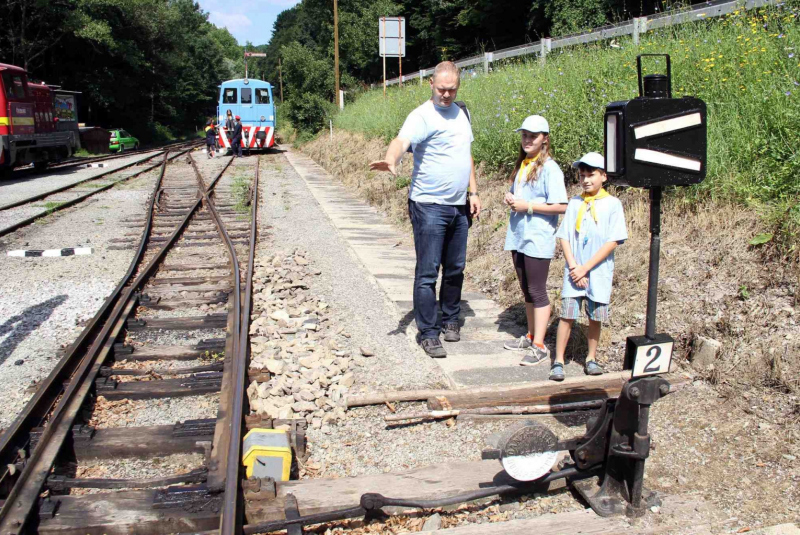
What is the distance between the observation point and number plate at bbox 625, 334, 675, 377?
9.09 feet

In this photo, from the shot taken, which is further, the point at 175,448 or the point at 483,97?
the point at 483,97

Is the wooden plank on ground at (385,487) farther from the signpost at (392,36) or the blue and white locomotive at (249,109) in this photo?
the blue and white locomotive at (249,109)

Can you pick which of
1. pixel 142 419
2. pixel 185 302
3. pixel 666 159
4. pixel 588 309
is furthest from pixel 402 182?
pixel 666 159

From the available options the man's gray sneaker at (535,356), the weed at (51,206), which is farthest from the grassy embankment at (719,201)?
the weed at (51,206)

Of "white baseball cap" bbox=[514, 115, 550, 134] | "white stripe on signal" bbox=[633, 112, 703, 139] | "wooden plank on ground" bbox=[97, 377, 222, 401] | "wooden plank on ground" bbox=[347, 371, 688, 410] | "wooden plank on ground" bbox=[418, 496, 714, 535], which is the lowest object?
"wooden plank on ground" bbox=[418, 496, 714, 535]

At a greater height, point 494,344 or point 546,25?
point 546,25

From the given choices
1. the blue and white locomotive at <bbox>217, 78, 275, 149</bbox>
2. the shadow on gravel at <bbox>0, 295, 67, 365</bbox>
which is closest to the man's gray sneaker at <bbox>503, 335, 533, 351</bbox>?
the shadow on gravel at <bbox>0, 295, 67, 365</bbox>

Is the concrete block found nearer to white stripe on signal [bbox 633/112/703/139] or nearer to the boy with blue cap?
the boy with blue cap

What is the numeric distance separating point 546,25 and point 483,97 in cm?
1903

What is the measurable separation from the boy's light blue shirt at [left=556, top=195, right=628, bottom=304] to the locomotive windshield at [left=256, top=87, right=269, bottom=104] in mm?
24347

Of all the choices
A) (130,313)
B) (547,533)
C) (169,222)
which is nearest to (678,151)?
(547,533)

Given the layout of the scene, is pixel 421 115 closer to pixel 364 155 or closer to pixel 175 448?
pixel 175 448

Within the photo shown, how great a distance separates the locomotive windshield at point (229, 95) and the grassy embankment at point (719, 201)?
788 inches

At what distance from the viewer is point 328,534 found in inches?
113
